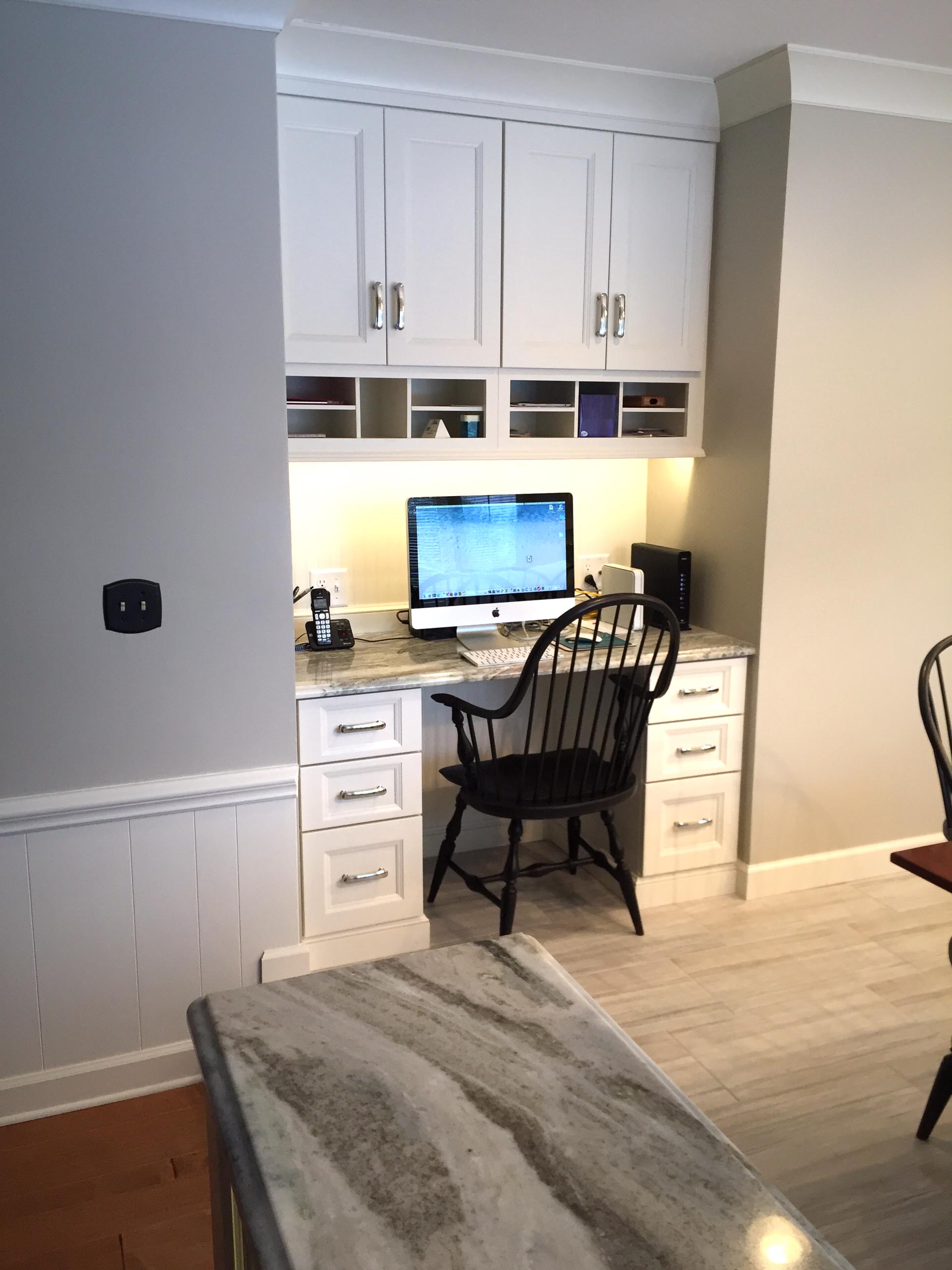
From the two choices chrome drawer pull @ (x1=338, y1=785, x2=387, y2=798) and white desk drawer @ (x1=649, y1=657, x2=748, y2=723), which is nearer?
chrome drawer pull @ (x1=338, y1=785, x2=387, y2=798)

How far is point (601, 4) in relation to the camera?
93.4 inches

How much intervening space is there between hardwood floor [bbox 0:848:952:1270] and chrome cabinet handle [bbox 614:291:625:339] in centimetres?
169

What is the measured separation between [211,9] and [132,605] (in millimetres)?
1179

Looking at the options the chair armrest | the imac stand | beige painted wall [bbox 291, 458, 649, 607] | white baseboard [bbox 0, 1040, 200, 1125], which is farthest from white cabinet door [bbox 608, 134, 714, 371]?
white baseboard [bbox 0, 1040, 200, 1125]

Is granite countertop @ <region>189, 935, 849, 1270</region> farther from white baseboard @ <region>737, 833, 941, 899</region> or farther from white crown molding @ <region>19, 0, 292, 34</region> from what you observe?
white baseboard @ <region>737, 833, 941, 899</region>

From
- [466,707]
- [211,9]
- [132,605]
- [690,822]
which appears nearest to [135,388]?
[132,605]

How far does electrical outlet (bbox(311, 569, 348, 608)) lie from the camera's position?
3.12m

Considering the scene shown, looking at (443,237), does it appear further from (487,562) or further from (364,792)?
(364,792)

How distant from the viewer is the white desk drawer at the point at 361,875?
264cm

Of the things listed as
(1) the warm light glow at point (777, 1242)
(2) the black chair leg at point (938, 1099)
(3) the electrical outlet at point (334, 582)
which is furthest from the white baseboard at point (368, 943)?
(1) the warm light glow at point (777, 1242)

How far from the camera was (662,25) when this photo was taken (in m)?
2.51

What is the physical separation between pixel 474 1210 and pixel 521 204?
8.54 ft

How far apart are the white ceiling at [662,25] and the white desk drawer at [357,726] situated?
5.31ft

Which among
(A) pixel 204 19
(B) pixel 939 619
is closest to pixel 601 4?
(A) pixel 204 19
